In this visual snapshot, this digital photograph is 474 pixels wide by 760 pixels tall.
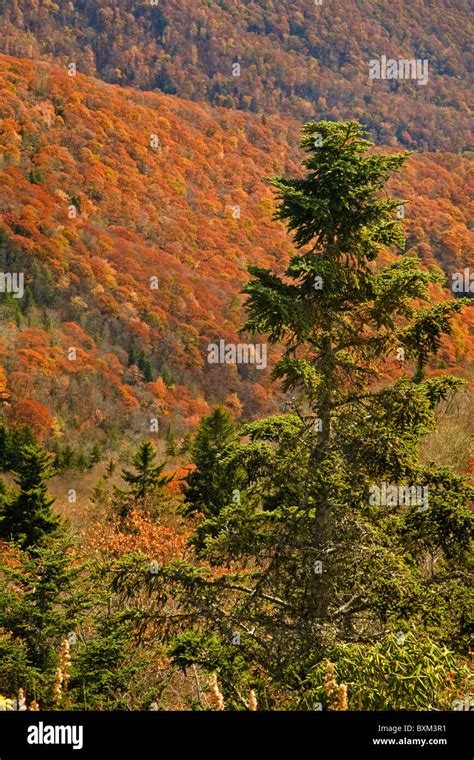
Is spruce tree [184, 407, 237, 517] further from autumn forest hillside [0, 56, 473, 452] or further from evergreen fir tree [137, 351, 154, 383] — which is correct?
evergreen fir tree [137, 351, 154, 383]

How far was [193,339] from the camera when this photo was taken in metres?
114

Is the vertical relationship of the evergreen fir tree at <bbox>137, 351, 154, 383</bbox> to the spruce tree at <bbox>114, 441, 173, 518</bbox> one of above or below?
above

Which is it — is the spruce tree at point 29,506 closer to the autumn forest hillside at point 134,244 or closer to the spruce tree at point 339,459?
the spruce tree at point 339,459

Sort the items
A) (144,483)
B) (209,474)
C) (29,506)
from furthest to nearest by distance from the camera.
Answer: (144,483) < (209,474) < (29,506)

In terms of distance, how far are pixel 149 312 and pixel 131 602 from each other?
96.5 m

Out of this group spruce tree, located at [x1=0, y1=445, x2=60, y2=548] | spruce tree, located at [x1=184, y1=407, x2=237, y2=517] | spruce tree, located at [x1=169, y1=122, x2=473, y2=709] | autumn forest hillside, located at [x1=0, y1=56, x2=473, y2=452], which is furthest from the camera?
autumn forest hillside, located at [x1=0, y1=56, x2=473, y2=452]

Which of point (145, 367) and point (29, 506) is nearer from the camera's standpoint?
point (29, 506)

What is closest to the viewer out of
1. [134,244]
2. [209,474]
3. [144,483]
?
[209,474]

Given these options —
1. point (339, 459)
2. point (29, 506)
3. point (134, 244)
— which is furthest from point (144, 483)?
point (134, 244)
